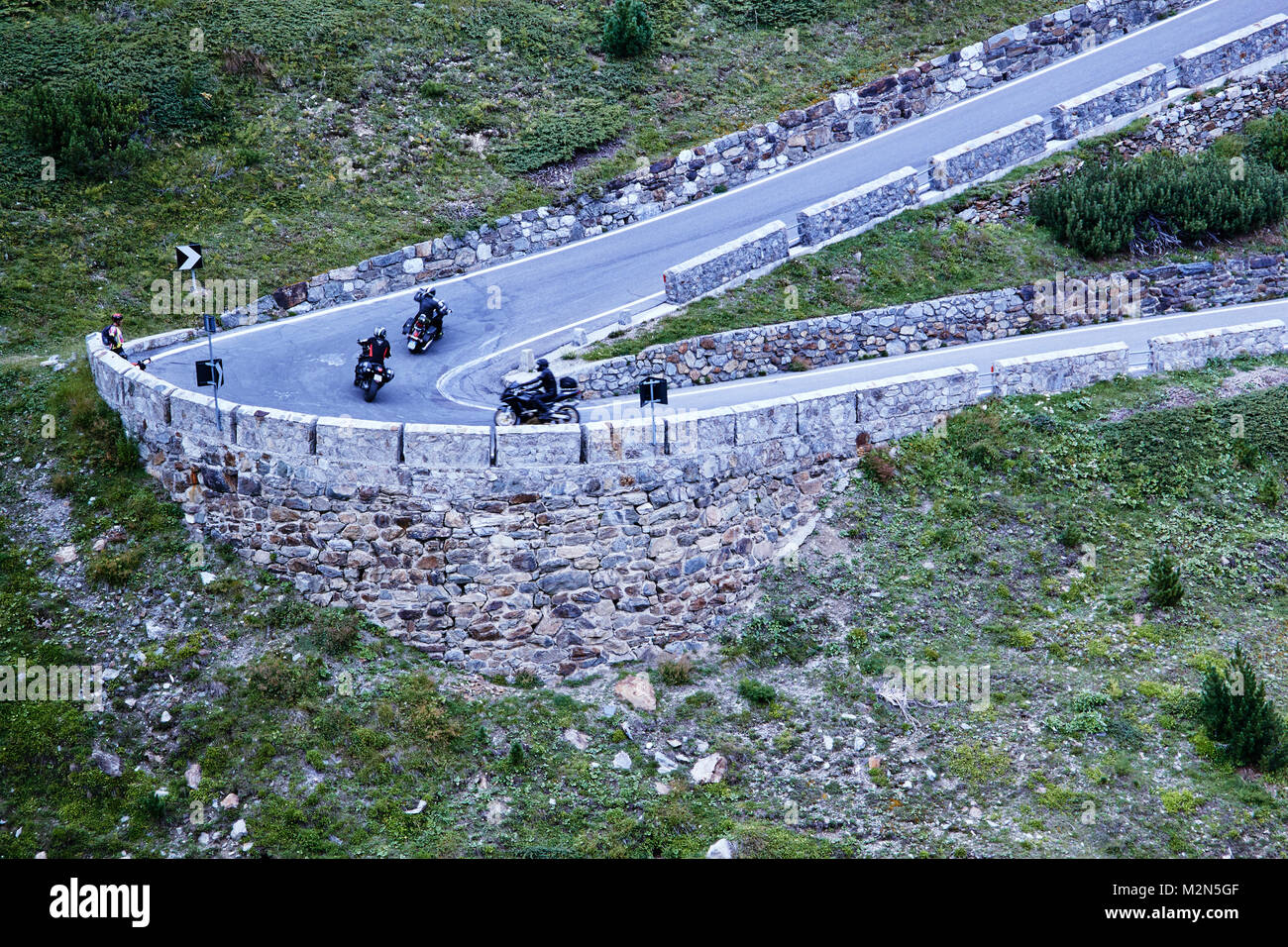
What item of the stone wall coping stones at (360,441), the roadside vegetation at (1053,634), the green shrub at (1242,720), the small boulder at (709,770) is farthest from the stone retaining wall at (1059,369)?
the stone wall coping stones at (360,441)

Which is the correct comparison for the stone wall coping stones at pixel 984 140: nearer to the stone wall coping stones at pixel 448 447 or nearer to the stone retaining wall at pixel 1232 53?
the stone retaining wall at pixel 1232 53

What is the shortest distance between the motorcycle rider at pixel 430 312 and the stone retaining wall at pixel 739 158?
2589 mm

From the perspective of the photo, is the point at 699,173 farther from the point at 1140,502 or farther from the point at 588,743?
the point at 588,743

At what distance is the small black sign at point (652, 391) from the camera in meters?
15.8

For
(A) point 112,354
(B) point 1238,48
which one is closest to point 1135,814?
(A) point 112,354

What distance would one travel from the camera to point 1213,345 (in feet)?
66.5

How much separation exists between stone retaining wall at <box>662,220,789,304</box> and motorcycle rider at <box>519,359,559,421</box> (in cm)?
531

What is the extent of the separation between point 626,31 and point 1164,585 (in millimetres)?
20489

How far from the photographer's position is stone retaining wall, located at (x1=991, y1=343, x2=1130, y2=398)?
19047mm

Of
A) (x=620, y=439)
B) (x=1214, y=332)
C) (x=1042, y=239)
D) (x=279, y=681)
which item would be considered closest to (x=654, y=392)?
(x=620, y=439)

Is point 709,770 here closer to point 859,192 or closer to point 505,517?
point 505,517

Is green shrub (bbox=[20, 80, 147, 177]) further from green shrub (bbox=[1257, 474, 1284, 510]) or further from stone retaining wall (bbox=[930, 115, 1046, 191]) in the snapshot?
green shrub (bbox=[1257, 474, 1284, 510])

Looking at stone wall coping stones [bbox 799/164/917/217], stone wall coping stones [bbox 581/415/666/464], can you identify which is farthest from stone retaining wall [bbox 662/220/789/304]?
stone wall coping stones [bbox 581/415/666/464]

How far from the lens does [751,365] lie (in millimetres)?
20984
